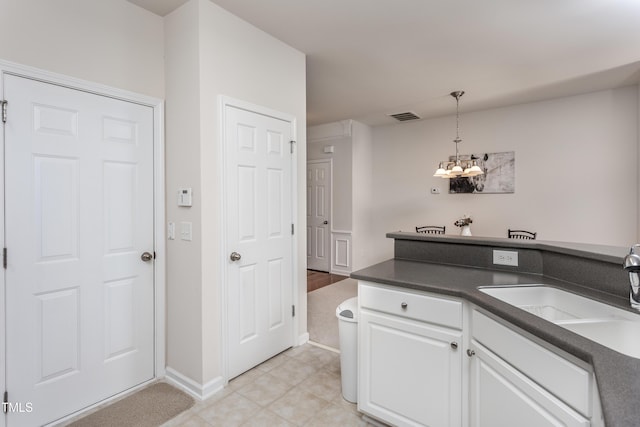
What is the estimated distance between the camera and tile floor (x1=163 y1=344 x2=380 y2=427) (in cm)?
196

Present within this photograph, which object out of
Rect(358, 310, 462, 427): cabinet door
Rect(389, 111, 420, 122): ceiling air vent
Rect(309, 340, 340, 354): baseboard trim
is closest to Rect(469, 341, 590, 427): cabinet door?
Rect(358, 310, 462, 427): cabinet door

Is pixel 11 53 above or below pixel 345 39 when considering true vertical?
below

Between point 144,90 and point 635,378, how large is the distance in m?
2.83

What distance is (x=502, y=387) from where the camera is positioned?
129 centimetres

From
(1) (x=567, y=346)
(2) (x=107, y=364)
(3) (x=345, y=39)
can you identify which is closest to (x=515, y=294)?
(1) (x=567, y=346)

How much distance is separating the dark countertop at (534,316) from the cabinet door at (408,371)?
21 centimetres

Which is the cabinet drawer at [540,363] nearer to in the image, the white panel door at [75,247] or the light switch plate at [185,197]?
the light switch plate at [185,197]

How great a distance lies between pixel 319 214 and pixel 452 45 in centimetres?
365

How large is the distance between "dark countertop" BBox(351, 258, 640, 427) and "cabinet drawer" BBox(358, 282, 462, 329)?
5cm

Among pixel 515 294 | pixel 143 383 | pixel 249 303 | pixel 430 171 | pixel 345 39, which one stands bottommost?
pixel 143 383

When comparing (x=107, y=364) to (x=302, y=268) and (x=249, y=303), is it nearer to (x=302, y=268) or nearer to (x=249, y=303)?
(x=249, y=303)

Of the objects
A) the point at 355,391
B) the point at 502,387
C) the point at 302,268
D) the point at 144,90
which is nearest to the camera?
the point at 502,387

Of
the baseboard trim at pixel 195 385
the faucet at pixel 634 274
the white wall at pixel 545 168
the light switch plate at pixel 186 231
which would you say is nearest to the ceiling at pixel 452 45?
the white wall at pixel 545 168

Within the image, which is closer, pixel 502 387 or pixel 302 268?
pixel 502 387
